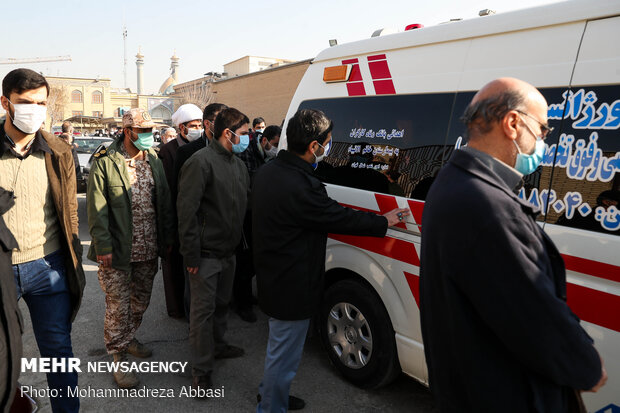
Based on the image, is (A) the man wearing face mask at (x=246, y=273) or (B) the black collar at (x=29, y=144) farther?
(A) the man wearing face mask at (x=246, y=273)

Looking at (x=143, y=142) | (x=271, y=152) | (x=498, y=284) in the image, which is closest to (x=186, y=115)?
(x=271, y=152)

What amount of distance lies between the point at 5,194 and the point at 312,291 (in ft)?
5.56

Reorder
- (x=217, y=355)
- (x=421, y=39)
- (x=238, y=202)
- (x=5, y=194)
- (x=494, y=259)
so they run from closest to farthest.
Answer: (x=494, y=259) < (x=5, y=194) < (x=421, y=39) < (x=238, y=202) < (x=217, y=355)

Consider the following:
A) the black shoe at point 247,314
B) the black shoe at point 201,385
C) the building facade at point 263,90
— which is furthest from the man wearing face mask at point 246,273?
the building facade at point 263,90

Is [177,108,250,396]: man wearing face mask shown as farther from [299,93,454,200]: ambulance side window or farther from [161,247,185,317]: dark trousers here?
[161,247,185,317]: dark trousers

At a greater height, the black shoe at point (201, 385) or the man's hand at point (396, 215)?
the man's hand at point (396, 215)

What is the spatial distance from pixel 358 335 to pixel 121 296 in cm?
179

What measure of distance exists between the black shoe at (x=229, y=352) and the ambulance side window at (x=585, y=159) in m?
2.66

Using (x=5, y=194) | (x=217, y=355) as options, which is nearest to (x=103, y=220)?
(x=5, y=194)

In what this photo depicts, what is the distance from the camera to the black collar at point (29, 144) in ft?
7.36

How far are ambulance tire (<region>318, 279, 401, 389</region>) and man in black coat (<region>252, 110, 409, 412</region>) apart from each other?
565mm

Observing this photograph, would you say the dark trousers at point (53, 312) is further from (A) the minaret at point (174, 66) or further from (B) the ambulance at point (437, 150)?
(A) the minaret at point (174, 66)

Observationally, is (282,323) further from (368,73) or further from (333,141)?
(368,73)

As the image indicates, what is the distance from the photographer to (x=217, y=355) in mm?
3537
